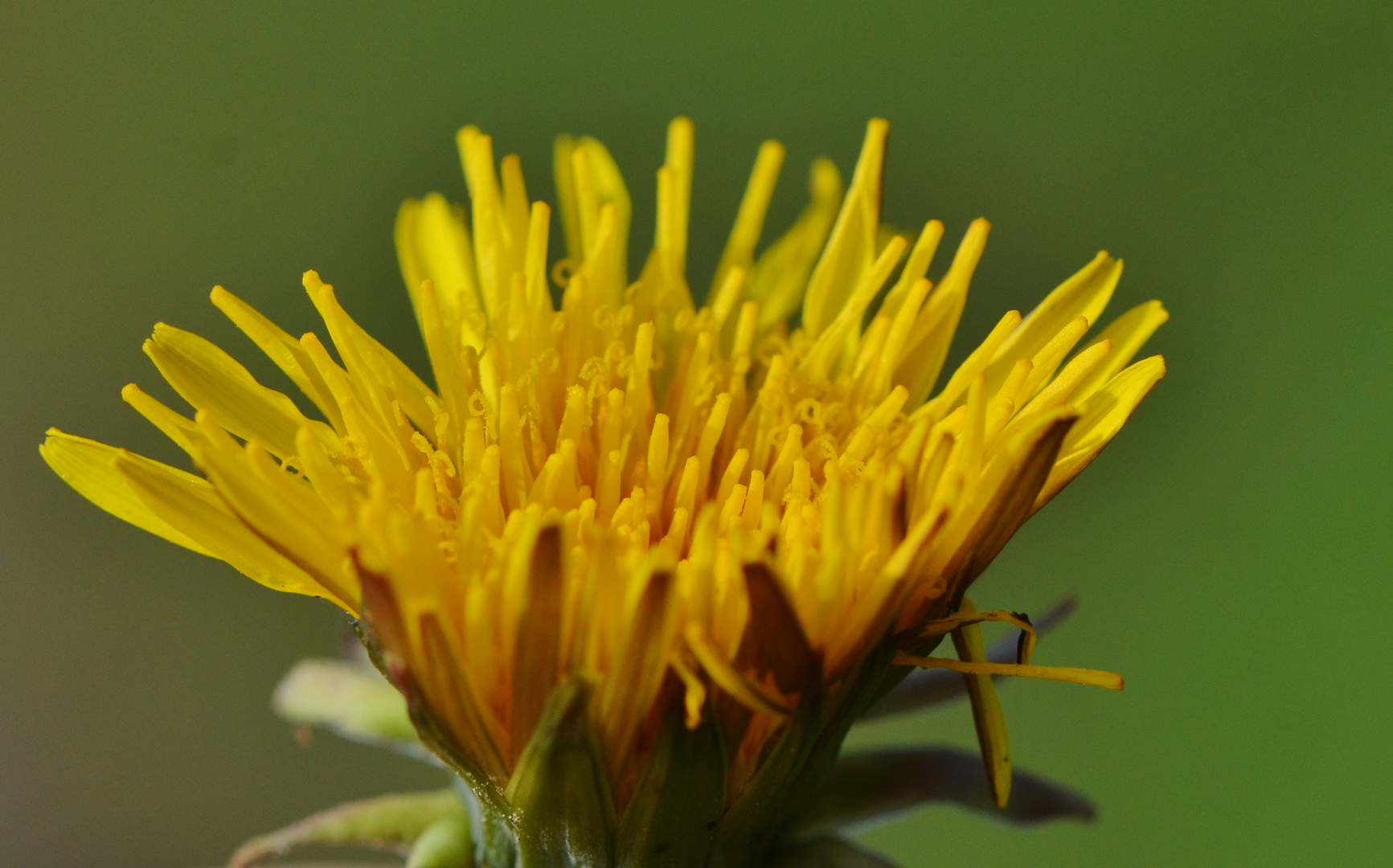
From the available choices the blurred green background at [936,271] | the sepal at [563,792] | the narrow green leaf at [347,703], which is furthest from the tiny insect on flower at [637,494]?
the blurred green background at [936,271]

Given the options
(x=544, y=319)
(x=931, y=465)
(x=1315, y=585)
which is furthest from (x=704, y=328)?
(x=1315, y=585)

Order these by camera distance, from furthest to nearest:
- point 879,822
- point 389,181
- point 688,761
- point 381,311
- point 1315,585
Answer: point 389,181 < point 381,311 < point 1315,585 < point 879,822 < point 688,761

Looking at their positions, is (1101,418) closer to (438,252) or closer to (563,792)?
(563,792)

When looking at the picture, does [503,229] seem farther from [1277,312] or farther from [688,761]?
[1277,312]

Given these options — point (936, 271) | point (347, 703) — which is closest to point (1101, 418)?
point (347, 703)

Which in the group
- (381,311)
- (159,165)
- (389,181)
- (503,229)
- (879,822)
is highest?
(159,165)

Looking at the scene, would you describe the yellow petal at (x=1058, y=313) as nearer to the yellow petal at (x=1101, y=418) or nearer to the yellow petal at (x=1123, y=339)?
the yellow petal at (x=1123, y=339)
